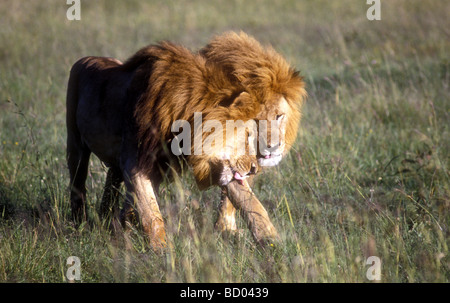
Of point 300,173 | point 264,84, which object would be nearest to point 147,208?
point 264,84

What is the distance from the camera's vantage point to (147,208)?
3.32 m

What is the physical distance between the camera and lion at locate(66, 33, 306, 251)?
3.13 m

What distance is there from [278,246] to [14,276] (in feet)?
4.78

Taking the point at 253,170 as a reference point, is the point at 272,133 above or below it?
above

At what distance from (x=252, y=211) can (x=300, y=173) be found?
150 cm

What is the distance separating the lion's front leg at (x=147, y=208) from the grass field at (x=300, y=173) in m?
0.10

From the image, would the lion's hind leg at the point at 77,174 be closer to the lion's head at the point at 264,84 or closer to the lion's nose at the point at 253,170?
the lion's head at the point at 264,84

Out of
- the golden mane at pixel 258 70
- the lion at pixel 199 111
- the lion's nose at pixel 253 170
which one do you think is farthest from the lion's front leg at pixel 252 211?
the golden mane at pixel 258 70

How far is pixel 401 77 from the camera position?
7098 millimetres

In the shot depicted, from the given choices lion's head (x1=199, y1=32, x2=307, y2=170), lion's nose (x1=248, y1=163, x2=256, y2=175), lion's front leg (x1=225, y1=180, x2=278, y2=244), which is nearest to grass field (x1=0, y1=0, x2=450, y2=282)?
lion's front leg (x1=225, y1=180, x2=278, y2=244)

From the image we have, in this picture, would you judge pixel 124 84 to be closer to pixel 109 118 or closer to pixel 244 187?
pixel 109 118

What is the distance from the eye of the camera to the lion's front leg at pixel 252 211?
323 cm

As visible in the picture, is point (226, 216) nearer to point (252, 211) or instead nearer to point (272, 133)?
point (252, 211)

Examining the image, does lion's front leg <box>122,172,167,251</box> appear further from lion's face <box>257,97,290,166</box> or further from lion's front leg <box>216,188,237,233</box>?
lion's face <box>257,97,290,166</box>
